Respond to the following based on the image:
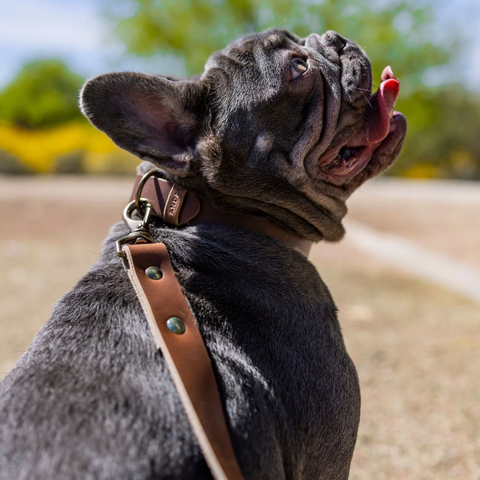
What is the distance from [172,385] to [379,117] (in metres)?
1.78

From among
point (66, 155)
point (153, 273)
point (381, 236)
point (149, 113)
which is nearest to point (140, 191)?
point (149, 113)

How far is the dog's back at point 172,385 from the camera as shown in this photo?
5.18 feet

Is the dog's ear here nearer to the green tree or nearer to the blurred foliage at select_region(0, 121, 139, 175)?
the blurred foliage at select_region(0, 121, 139, 175)

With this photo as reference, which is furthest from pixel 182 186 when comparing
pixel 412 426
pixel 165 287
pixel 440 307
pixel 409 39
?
pixel 409 39

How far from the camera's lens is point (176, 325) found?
6.10 feet

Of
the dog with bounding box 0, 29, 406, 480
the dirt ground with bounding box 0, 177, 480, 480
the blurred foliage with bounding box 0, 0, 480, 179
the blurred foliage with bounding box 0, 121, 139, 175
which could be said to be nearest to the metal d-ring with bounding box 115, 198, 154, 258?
the dog with bounding box 0, 29, 406, 480

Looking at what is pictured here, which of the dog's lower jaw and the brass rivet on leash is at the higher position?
the dog's lower jaw

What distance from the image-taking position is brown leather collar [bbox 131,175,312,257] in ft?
8.05

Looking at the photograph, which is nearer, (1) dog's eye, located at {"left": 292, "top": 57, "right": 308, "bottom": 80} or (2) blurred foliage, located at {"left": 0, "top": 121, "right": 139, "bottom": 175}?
(1) dog's eye, located at {"left": 292, "top": 57, "right": 308, "bottom": 80}

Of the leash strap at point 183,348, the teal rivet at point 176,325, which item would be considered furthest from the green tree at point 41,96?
the teal rivet at point 176,325

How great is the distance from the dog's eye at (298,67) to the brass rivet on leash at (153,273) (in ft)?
4.01

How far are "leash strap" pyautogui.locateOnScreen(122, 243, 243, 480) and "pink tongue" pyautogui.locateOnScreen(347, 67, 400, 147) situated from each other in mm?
1303

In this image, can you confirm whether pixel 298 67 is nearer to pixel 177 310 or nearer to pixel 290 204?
pixel 290 204

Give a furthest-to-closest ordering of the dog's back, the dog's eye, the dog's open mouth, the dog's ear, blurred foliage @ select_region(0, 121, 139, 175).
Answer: blurred foliage @ select_region(0, 121, 139, 175) < the dog's open mouth < the dog's eye < the dog's ear < the dog's back
